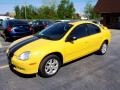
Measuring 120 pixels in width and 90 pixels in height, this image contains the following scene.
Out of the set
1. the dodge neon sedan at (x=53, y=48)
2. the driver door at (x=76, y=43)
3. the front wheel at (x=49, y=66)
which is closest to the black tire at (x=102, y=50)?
the dodge neon sedan at (x=53, y=48)

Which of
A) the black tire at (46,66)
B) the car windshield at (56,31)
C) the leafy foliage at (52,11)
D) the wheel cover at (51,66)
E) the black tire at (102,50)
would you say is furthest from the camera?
the leafy foliage at (52,11)

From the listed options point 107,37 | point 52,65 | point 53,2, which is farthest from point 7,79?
point 53,2

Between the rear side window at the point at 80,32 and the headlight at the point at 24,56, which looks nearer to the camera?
the headlight at the point at 24,56

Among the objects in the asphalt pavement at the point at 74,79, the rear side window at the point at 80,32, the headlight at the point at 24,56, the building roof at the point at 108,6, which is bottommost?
the asphalt pavement at the point at 74,79

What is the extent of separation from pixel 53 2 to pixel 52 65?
3113 inches

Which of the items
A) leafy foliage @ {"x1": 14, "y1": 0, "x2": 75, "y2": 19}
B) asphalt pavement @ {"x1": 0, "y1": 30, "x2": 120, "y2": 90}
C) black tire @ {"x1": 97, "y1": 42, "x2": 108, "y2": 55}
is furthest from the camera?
leafy foliage @ {"x1": 14, "y1": 0, "x2": 75, "y2": 19}

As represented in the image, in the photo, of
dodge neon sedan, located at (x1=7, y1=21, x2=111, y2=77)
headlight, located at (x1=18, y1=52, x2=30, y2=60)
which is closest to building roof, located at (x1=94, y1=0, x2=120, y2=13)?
dodge neon sedan, located at (x1=7, y1=21, x2=111, y2=77)

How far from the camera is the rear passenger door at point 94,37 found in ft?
25.9

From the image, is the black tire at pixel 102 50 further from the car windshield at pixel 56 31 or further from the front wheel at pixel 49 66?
the front wheel at pixel 49 66

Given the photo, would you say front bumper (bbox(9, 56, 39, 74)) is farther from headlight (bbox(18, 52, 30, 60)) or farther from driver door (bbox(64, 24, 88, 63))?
driver door (bbox(64, 24, 88, 63))

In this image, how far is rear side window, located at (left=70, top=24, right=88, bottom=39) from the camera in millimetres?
7210

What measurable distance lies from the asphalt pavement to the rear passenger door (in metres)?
0.61

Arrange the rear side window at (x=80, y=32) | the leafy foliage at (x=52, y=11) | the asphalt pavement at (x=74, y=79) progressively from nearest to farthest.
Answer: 1. the asphalt pavement at (x=74, y=79)
2. the rear side window at (x=80, y=32)
3. the leafy foliage at (x=52, y=11)

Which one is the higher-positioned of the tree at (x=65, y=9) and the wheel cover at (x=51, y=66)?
the tree at (x=65, y=9)
